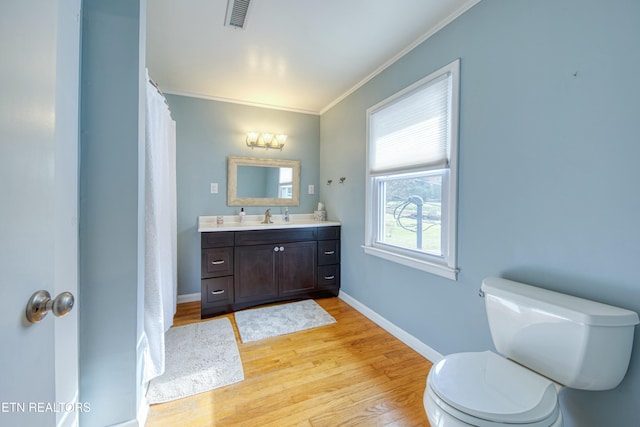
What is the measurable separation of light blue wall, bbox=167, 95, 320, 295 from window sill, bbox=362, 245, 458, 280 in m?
1.58

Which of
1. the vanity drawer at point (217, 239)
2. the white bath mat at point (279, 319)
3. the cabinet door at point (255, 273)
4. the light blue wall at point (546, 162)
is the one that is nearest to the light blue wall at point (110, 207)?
the white bath mat at point (279, 319)

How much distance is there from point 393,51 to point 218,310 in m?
2.79

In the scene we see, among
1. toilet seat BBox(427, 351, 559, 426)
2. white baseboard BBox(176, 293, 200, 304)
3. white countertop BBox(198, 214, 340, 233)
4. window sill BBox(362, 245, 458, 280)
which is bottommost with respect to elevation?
white baseboard BBox(176, 293, 200, 304)

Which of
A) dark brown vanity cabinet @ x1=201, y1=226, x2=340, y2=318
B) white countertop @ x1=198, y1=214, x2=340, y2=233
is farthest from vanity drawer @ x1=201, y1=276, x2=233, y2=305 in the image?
white countertop @ x1=198, y1=214, x2=340, y2=233

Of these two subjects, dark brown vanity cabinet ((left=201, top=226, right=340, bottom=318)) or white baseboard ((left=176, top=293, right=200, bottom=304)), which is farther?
white baseboard ((left=176, top=293, right=200, bottom=304))

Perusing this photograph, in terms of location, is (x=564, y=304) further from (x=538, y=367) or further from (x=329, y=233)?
(x=329, y=233)

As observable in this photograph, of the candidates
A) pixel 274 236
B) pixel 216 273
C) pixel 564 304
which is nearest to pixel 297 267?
pixel 274 236

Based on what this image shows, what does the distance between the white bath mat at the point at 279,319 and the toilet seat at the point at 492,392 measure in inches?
58.1

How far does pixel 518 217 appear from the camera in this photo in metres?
1.36

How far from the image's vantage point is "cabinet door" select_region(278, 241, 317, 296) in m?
2.85

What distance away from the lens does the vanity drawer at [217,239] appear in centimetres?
250

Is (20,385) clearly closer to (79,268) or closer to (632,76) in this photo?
(79,268)

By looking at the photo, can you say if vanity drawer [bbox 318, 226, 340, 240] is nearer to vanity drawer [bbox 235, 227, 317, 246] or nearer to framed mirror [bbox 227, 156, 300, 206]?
vanity drawer [bbox 235, 227, 317, 246]

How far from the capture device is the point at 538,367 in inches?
42.3
